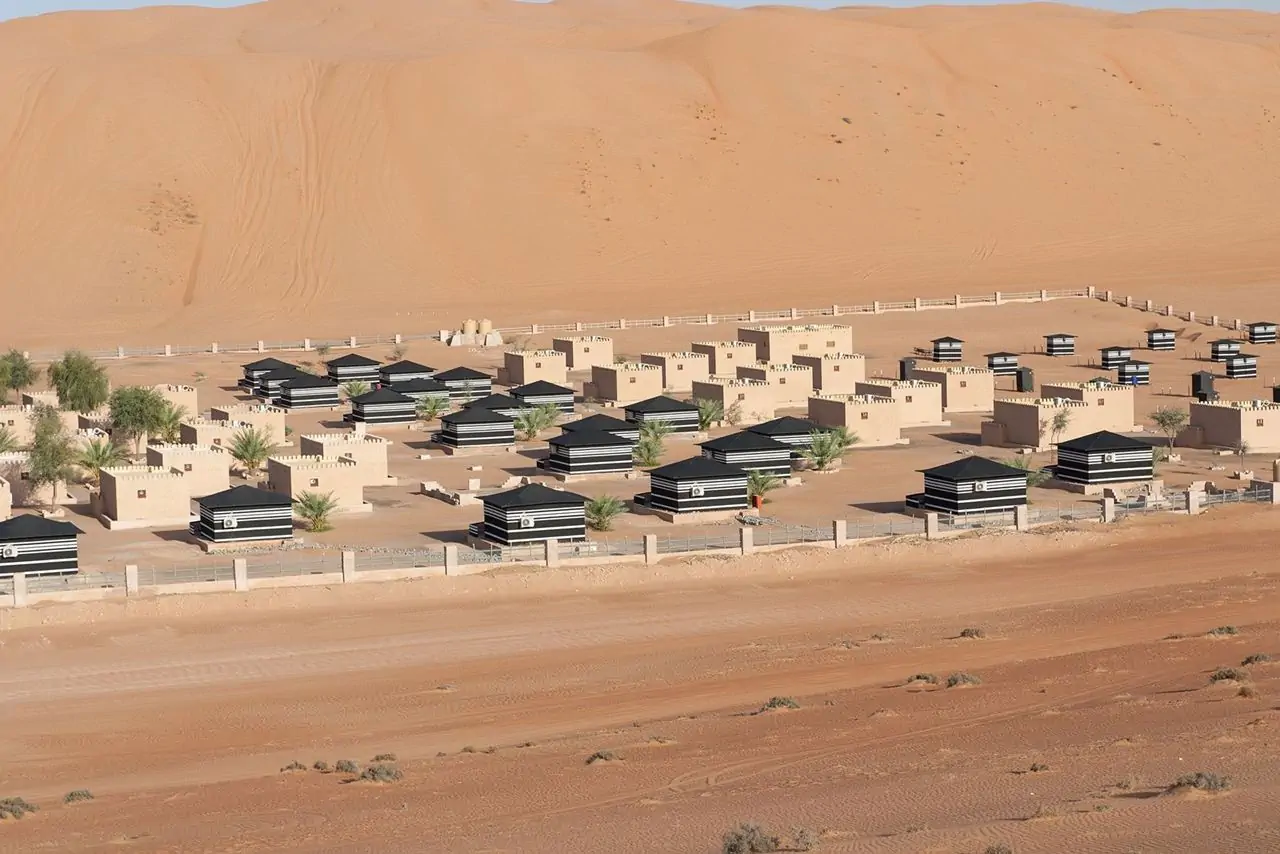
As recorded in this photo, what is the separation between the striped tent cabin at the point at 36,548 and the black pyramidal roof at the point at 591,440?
16487 millimetres

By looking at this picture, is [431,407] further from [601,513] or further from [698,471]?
[601,513]

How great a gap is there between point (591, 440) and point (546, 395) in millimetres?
11668

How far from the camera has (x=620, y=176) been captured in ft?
374

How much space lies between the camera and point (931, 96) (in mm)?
129250

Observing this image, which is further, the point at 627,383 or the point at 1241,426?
the point at 627,383

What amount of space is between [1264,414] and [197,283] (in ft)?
188

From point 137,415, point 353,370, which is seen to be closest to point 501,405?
point 137,415

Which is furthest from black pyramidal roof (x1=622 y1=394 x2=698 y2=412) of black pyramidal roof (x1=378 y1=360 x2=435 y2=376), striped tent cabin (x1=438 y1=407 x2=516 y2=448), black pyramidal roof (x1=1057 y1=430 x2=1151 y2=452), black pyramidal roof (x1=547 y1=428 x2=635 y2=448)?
black pyramidal roof (x1=1057 y1=430 x2=1151 y2=452)

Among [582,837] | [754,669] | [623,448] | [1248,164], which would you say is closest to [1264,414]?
[623,448]

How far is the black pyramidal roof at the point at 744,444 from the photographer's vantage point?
166 feet

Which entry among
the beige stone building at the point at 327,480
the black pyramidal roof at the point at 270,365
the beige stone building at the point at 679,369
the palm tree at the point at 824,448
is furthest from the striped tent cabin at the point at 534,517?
the black pyramidal roof at the point at 270,365

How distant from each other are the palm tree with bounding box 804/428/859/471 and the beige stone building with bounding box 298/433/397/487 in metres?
10.9

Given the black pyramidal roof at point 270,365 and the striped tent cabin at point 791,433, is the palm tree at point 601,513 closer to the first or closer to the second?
the striped tent cabin at point 791,433

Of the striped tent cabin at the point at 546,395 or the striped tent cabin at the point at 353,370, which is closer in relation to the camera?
the striped tent cabin at the point at 546,395
